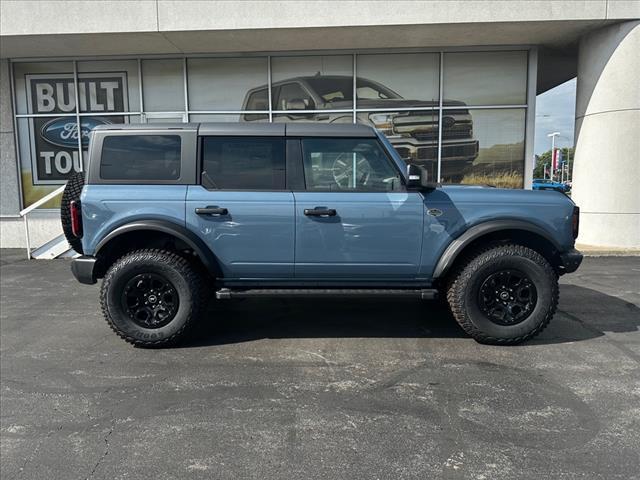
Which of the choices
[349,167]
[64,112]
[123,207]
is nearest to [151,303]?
[123,207]

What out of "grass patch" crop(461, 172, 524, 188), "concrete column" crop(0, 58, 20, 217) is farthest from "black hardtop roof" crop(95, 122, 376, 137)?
"concrete column" crop(0, 58, 20, 217)

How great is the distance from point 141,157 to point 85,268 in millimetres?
1146

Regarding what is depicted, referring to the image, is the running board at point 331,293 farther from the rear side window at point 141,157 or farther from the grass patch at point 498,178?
the grass patch at point 498,178

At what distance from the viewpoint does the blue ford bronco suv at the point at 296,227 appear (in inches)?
170

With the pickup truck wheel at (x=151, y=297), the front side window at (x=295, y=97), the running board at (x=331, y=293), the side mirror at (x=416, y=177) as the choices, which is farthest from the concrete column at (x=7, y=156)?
the side mirror at (x=416, y=177)

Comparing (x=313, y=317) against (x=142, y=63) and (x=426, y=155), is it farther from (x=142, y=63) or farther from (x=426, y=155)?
(x=142, y=63)

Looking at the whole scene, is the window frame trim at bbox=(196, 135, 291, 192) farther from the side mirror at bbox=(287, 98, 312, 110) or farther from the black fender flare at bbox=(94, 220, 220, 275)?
the side mirror at bbox=(287, 98, 312, 110)

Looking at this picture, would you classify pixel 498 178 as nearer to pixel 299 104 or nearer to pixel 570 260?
pixel 299 104

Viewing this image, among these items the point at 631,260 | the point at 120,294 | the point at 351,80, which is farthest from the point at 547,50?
the point at 120,294

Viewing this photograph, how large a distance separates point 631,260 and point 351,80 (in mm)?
7019

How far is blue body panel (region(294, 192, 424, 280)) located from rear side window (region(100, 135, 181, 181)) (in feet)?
4.10

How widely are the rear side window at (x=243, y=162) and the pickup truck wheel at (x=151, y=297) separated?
85 cm

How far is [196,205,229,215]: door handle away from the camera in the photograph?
14.0ft

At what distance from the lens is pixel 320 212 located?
4273mm
